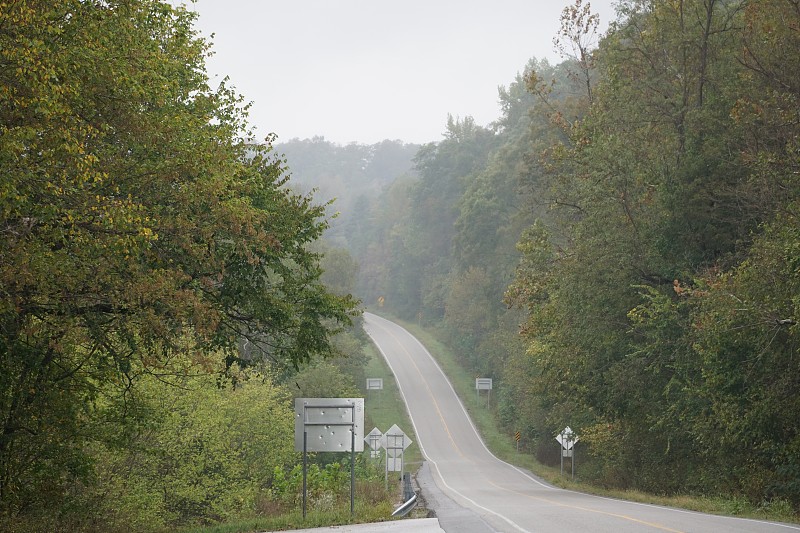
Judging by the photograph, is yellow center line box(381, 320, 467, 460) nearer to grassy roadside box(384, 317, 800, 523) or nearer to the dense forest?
grassy roadside box(384, 317, 800, 523)

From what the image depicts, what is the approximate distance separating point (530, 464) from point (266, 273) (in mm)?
39105

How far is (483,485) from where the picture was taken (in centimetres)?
3791

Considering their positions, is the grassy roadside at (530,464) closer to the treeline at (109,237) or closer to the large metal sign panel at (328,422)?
the large metal sign panel at (328,422)

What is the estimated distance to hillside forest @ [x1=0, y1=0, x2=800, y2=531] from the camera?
11.7 m


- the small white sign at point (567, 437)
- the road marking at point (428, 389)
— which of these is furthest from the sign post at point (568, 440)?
the road marking at point (428, 389)

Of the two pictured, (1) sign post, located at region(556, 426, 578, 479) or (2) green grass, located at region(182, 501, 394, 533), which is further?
(1) sign post, located at region(556, 426, 578, 479)

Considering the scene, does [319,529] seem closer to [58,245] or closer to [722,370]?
[58,245]

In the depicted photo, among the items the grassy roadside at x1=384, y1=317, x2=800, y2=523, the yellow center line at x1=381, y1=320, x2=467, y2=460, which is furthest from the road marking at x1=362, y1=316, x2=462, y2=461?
the grassy roadside at x1=384, y1=317, x2=800, y2=523

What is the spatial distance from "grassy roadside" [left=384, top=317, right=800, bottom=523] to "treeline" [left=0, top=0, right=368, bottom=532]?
930 centimetres

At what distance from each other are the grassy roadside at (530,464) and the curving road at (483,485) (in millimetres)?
839

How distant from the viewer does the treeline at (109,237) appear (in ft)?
35.8

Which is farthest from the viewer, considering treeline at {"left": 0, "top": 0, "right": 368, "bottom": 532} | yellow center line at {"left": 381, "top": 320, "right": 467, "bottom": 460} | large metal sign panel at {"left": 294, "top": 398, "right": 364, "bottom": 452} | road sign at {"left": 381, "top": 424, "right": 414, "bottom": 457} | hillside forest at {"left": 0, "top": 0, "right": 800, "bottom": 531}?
yellow center line at {"left": 381, "top": 320, "right": 467, "bottom": 460}

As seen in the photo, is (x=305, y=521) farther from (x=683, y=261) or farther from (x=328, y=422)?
(x=683, y=261)

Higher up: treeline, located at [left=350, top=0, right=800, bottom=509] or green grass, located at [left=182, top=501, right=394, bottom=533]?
treeline, located at [left=350, top=0, right=800, bottom=509]
